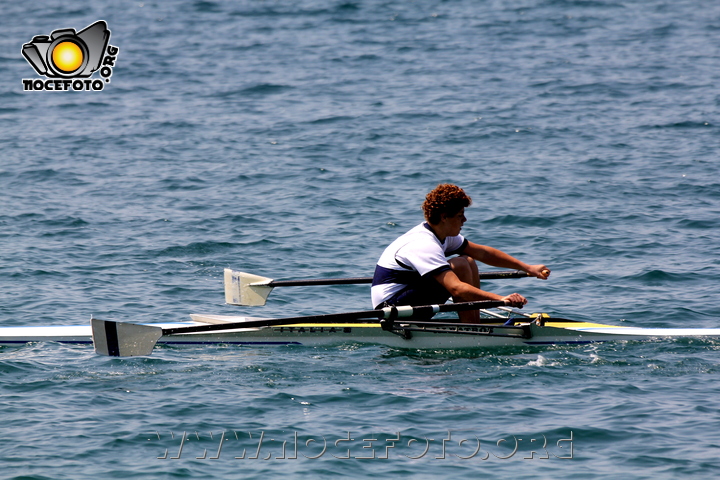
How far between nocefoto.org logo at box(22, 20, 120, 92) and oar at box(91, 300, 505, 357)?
12085 millimetres

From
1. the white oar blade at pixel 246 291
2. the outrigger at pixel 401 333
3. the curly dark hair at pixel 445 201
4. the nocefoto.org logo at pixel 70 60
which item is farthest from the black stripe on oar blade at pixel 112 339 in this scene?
the nocefoto.org logo at pixel 70 60

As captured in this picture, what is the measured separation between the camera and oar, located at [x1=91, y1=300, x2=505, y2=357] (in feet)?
23.8

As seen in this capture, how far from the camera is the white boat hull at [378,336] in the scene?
7.89 meters

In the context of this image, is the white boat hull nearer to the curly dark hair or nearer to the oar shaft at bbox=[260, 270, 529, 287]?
the oar shaft at bbox=[260, 270, 529, 287]

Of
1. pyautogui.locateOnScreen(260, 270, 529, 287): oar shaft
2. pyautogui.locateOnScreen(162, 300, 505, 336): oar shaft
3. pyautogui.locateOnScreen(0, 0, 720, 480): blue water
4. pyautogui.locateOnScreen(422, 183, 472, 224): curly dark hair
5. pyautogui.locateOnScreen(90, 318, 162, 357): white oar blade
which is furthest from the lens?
pyautogui.locateOnScreen(260, 270, 529, 287): oar shaft

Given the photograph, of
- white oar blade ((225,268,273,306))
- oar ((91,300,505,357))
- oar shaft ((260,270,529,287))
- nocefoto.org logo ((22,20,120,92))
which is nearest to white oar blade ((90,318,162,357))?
oar ((91,300,505,357))

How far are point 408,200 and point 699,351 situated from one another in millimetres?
6181

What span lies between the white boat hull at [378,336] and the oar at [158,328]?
0.40m

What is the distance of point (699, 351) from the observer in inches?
305

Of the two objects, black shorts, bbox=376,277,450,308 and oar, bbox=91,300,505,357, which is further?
black shorts, bbox=376,277,450,308

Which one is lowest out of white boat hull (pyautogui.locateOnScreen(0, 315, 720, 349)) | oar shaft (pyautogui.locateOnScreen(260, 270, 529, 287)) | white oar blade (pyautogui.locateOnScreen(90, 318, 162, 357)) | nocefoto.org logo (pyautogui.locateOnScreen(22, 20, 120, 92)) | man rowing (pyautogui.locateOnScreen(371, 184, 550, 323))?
white boat hull (pyautogui.locateOnScreen(0, 315, 720, 349))

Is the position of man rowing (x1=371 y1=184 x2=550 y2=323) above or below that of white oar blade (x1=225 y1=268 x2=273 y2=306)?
above

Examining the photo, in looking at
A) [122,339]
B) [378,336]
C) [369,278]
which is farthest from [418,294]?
[122,339]

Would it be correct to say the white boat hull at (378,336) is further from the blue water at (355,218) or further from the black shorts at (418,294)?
the black shorts at (418,294)
